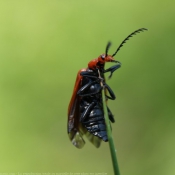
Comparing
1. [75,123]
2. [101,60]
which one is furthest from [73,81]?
[101,60]

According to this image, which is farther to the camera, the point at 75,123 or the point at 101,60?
the point at 75,123

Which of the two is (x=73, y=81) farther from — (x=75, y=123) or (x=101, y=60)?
(x=101, y=60)

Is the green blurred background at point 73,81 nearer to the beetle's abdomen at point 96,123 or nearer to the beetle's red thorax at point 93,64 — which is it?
the beetle's abdomen at point 96,123

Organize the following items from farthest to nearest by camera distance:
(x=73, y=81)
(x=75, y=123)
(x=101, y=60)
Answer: (x=73, y=81) < (x=75, y=123) < (x=101, y=60)

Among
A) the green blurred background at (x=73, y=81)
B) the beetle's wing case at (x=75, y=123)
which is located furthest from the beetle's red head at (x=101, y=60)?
the green blurred background at (x=73, y=81)

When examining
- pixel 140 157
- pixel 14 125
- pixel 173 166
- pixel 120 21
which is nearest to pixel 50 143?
pixel 14 125

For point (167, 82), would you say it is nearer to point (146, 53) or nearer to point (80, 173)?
point (146, 53)

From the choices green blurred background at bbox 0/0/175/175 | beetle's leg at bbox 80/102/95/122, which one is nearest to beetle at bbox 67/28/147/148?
beetle's leg at bbox 80/102/95/122

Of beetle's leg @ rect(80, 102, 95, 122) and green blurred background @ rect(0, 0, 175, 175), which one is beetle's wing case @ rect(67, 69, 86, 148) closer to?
beetle's leg @ rect(80, 102, 95, 122)
